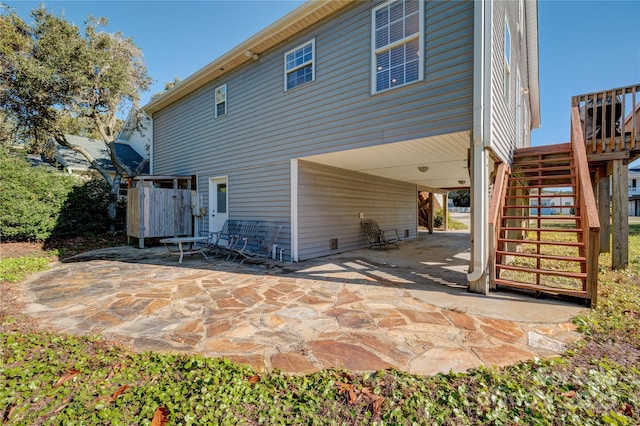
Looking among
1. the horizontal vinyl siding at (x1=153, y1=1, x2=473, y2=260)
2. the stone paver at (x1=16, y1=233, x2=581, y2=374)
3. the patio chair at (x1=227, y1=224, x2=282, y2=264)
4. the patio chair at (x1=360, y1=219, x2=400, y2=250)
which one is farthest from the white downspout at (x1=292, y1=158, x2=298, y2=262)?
the patio chair at (x1=360, y1=219, x2=400, y2=250)

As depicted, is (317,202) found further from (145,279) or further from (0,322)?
(0,322)

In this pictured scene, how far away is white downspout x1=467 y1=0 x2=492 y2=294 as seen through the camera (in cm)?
401

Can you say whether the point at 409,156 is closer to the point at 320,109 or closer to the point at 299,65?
the point at 320,109

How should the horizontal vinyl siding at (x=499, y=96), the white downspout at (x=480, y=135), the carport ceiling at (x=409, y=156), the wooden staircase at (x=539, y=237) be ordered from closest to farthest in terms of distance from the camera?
the wooden staircase at (x=539, y=237) < the white downspout at (x=480, y=135) < the horizontal vinyl siding at (x=499, y=96) < the carport ceiling at (x=409, y=156)

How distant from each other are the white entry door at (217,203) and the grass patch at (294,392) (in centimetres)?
630

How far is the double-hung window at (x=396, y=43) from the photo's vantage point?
4699 millimetres

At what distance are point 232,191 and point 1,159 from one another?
6.29 metres

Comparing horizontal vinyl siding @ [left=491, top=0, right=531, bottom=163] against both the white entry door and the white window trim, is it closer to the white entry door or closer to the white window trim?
the white window trim

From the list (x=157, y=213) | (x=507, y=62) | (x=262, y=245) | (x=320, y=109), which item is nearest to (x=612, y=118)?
(x=507, y=62)

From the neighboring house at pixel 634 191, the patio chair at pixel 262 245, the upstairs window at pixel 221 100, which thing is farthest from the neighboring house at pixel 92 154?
the neighboring house at pixel 634 191

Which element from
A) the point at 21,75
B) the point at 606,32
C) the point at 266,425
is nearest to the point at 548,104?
the point at 606,32

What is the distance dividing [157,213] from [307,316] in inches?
289

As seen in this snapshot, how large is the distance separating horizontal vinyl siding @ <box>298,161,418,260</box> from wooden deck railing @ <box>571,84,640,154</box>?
5194 mm

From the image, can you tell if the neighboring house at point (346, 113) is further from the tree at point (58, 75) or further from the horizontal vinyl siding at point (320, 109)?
the tree at point (58, 75)
